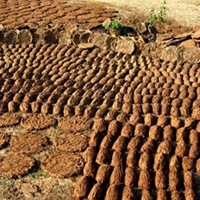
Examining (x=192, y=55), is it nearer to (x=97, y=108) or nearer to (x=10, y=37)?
(x=97, y=108)

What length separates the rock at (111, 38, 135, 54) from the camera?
7824 mm

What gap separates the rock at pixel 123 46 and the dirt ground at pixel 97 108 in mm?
16

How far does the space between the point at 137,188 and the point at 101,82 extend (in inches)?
93.5

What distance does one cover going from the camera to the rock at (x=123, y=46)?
25.7 feet

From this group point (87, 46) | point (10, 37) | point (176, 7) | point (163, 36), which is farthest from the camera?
point (176, 7)

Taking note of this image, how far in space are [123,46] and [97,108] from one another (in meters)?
2.13

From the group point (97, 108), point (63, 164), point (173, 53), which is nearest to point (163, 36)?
point (173, 53)

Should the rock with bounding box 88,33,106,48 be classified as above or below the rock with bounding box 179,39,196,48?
below

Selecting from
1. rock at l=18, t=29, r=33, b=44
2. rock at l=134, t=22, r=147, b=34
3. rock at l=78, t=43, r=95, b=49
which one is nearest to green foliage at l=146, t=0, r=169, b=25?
rock at l=134, t=22, r=147, b=34

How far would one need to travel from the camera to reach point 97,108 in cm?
599

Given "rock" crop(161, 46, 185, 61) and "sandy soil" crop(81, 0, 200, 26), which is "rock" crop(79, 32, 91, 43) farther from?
"sandy soil" crop(81, 0, 200, 26)

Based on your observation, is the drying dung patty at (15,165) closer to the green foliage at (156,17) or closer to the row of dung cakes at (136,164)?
the row of dung cakes at (136,164)

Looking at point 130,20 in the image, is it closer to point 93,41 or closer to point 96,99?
point 93,41

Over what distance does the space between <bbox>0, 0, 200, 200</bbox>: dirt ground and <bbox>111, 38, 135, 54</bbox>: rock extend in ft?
0.05
